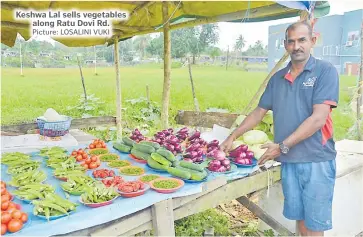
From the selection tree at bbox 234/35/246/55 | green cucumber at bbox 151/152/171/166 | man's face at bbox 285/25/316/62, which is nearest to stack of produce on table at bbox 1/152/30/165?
green cucumber at bbox 151/152/171/166

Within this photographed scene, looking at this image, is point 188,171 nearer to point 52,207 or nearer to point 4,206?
point 52,207

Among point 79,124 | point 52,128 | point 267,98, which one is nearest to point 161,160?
point 267,98

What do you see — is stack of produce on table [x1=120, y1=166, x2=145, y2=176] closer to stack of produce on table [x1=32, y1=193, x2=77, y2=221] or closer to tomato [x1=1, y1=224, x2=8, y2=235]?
stack of produce on table [x1=32, y1=193, x2=77, y2=221]

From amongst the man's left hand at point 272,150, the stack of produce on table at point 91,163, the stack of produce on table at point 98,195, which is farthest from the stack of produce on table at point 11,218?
the man's left hand at point 272,150

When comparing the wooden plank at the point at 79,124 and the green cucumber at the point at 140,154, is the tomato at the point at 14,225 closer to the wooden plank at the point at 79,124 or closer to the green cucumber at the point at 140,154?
the green cucumber at the point at 140,154

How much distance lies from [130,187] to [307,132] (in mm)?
1315

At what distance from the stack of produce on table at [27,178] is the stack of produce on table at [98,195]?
480 millimetres

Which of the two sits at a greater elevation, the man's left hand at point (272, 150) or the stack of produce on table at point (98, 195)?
the man's left hand at point (272, 150)

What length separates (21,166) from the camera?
9.03 feet

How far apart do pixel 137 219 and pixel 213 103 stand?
10.2 metres

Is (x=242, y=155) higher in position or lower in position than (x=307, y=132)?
lower

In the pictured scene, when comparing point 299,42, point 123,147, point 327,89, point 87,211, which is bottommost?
point 87,211

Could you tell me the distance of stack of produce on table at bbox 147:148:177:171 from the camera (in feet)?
8.75

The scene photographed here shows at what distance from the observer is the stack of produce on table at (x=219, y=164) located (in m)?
2.75
